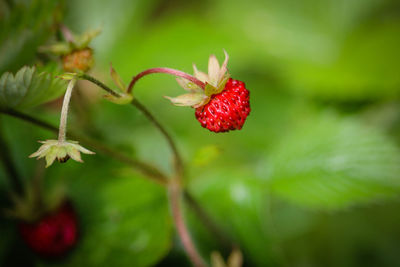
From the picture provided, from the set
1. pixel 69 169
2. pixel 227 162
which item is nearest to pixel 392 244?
pixel 227 162

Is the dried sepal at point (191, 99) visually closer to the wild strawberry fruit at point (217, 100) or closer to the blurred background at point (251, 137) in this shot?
the wild strawberry fruit at point (217, 100)

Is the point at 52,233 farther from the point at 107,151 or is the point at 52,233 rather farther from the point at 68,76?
the point at 68,76

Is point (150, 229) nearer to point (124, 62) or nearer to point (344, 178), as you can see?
point (344, 178)

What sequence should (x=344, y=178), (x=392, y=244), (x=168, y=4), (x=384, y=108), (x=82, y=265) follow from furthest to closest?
(x=168, y=4)
(x=384, y=108)
(x=392, y=244)
(x=344, y=178)
(x=82, y=265)

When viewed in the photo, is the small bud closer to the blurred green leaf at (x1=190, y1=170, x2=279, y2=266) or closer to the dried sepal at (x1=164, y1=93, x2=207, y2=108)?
the dried sepal at (x1=164, y1=93, x2=207, y2=108)

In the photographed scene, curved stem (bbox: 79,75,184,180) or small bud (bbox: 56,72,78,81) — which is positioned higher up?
curved stem (bbox: 79,75,184,180)

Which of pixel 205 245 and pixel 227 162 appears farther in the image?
pixel 227 162

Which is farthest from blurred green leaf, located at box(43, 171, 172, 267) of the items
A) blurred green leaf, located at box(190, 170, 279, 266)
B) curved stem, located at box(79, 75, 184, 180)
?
blurred green leaf, located at box(190, 170, 279, 266)

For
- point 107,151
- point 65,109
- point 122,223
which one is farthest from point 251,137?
point 65,109
